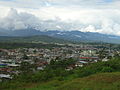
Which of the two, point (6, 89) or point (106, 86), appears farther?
point (6, 89)

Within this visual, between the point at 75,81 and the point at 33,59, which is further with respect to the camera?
the point at 33,59

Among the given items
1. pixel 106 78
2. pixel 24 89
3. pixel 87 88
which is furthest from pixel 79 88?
pixel 24 89

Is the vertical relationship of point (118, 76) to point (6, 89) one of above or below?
above

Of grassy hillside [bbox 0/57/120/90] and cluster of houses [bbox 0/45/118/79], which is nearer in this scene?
grassy hillside [bbox 0/57/120/90]

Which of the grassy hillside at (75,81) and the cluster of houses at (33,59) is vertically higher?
the grassy hillside at (75,81)

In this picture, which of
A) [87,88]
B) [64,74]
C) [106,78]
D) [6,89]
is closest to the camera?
[87,88]

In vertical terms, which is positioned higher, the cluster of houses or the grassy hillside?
the grassy hillside

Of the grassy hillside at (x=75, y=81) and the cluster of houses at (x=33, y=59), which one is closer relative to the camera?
the grassy hillside at (x=75, y=81)

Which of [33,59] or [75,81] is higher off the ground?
[75,81]

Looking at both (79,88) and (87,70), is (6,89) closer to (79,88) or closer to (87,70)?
(79,88)

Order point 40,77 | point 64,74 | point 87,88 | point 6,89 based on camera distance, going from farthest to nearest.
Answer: point 64,74, point 40,77, point 6,89, point 87,88

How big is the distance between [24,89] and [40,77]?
20.3ft

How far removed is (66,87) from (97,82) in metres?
2.77

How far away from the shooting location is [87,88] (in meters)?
19.3
